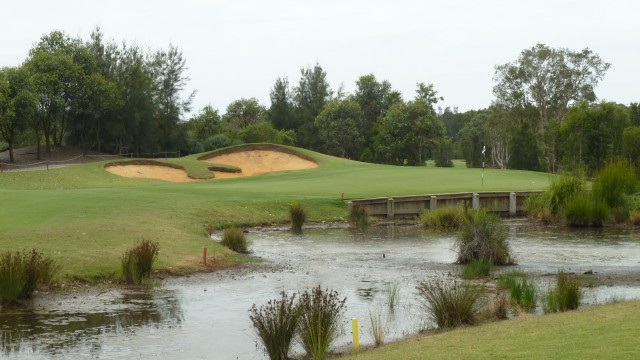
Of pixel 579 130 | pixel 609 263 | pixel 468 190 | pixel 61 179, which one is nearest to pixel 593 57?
pixel 579 130

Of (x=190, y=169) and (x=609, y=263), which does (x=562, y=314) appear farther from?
(x=190, y=169)

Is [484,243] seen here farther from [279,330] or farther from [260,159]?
[260,159]

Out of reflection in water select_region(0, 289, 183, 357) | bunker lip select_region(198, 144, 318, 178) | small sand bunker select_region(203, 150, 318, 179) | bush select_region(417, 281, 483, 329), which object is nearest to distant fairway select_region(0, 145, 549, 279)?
bunker lip select_region(198, 144, 318, 178)

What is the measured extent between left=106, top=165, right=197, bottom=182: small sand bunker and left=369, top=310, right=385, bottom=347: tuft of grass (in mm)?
40766

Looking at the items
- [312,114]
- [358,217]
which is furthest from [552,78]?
[358,217]

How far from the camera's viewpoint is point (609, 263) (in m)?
24.0

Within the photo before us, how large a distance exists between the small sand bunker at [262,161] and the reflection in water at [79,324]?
44.3 metres

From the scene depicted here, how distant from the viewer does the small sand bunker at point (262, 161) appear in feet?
209

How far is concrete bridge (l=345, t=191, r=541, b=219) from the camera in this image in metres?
40.7

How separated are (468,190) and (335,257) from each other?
20.3m

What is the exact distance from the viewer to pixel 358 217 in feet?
125

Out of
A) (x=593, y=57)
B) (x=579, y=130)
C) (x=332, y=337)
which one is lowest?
(x=332, y=337)

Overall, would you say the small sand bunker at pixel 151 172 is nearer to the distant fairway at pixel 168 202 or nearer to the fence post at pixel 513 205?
the distant fairway at pixel 168 202

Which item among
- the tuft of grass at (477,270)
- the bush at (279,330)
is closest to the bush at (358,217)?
the tuft of grass at (477,270)
